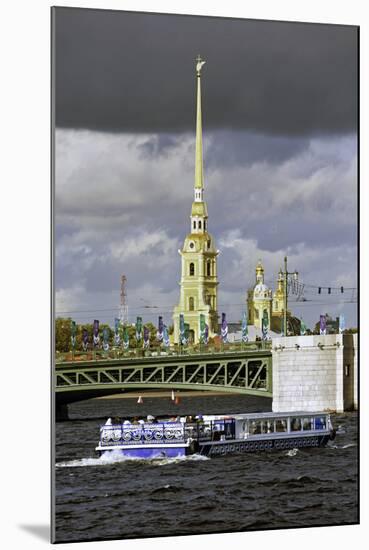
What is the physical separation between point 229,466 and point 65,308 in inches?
92.6

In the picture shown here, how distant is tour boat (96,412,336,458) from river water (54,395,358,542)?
0.11 metres

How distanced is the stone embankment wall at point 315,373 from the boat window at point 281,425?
4.1 inches

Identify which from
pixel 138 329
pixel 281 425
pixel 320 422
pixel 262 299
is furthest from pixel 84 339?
pixel 320 422

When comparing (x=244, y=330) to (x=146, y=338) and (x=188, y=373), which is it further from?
(x=146, y=338)

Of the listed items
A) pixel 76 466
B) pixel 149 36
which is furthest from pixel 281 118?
pixel 76 466

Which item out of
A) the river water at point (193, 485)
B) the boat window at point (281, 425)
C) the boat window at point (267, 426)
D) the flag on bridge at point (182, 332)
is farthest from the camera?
the boat window at point (281, 425)

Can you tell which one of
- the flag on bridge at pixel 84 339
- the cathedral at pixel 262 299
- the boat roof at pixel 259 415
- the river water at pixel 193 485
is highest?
the cathedral at pixel 262 299

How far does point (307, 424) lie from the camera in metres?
17.5

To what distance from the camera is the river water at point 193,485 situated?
15.9 meters

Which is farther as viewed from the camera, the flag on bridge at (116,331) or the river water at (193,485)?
the flag on bridge at (116,331)

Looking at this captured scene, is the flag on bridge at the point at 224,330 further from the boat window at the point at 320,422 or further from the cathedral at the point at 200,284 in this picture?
the boat window at the point at 320,422

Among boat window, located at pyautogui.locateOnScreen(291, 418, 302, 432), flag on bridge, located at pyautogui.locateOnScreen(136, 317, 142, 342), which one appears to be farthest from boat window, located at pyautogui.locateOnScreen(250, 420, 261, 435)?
flag on bridge, located at pyautogui.locateOnScreen(136, 317, 142, 342)

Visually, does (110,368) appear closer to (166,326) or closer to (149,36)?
(166,326)

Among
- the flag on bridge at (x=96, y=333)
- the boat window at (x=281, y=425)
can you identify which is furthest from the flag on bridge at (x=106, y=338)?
the boat window at (x=281, y=425)
